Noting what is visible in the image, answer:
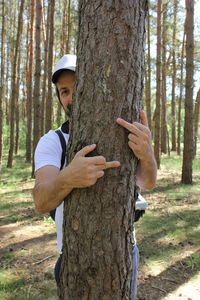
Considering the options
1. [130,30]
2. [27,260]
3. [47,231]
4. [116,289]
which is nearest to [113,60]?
[130,30]

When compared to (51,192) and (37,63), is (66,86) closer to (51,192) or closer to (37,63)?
(51,192)

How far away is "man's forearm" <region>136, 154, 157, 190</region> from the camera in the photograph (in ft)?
5.85

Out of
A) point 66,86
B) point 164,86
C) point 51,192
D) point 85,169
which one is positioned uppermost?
point 164,86

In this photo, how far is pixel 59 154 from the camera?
6.18 ft

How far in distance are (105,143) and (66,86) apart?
51cm

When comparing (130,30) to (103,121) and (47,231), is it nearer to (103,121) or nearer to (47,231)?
(103,121)

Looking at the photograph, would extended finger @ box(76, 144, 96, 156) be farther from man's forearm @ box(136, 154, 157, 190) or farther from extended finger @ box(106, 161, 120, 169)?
man's forearm @ box(136, 154, 157, 190)

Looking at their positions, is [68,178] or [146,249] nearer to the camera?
A: [68,178]

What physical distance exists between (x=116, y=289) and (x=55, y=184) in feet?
1.72

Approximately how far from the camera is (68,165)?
1.63m

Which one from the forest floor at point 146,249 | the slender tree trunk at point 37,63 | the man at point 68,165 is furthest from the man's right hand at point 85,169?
the slender tree trunk at point 37,63

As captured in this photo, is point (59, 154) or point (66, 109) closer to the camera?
point (59, 154)

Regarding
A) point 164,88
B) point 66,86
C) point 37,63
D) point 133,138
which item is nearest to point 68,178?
point 133,138

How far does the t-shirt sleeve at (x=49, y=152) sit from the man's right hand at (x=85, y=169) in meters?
0.22
